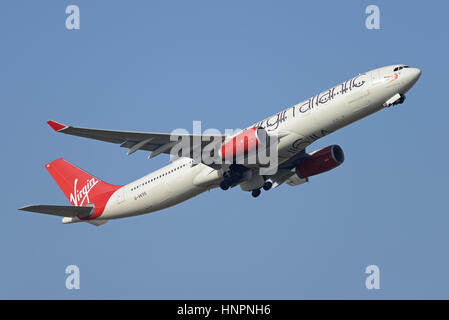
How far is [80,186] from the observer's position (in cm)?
4794

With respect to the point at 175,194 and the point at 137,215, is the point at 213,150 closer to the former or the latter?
the point at 175,194

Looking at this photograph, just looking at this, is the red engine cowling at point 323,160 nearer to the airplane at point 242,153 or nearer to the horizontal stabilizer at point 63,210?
the airplane at point 242,153

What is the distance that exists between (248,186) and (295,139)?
6.00 metres

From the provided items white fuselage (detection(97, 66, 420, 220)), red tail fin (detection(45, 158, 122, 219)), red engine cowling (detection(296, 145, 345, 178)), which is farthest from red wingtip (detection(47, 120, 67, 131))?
red engine cowling (detection(296, 145, 345, 178))

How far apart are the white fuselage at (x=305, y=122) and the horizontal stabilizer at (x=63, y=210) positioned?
4.25 metres

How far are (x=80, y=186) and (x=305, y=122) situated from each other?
1752 cm

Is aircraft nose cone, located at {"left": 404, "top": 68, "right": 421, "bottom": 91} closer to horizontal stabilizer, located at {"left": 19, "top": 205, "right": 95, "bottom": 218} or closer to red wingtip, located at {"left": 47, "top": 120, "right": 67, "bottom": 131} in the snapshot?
red wingtip, located at {"left": 47, "top": 120, "right": 67, "bottom": 131}

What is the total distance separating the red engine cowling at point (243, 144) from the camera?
124 feet

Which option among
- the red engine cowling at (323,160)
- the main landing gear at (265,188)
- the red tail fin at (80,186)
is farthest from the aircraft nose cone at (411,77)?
the red tail fin at (80,186)

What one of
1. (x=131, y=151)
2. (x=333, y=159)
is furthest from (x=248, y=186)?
(x=131, y=151)

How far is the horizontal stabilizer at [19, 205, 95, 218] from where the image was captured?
41.6m

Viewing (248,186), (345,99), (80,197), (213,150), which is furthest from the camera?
(80,197)

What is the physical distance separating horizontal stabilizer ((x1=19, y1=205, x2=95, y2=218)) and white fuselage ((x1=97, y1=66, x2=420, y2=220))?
13.9ft

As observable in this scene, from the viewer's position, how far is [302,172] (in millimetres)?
43250
